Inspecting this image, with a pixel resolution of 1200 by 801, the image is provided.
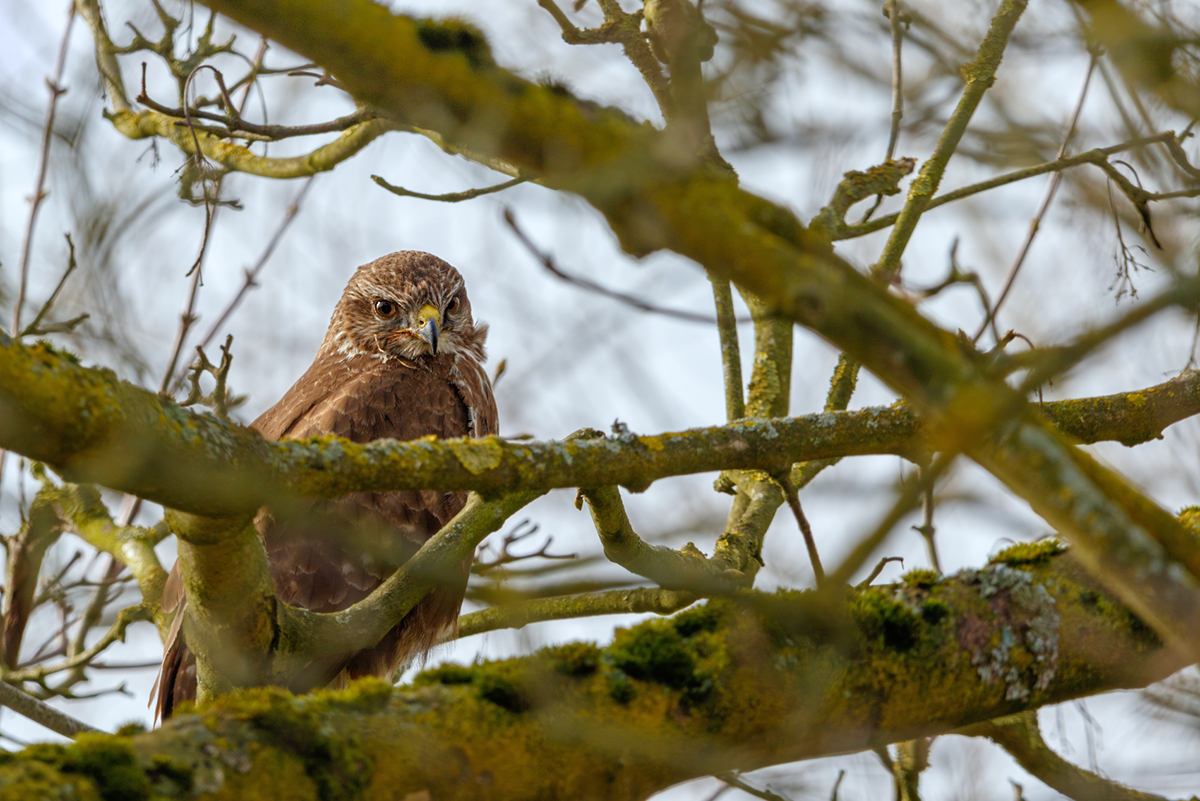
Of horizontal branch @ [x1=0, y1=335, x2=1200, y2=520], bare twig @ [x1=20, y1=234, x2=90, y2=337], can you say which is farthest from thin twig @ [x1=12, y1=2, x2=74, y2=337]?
horizontal branch @ [x1=0, y1=335, x2=1200, y2=520]

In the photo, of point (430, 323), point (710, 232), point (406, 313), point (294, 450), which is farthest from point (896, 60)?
point (406, 313)

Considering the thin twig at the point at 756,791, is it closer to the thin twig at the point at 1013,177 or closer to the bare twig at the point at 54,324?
the thin twig at the point at 1013,177

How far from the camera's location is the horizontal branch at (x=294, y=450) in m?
1.79

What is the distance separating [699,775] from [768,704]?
0.64ft

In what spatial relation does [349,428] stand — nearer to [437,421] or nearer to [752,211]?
[437,421]

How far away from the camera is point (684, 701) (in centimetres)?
212

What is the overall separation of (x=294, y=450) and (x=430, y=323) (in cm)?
355

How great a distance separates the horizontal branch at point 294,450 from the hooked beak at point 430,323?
3.17 meters

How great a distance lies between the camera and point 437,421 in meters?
5.11

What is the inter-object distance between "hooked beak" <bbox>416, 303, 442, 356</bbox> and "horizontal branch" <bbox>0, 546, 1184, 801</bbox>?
3.56 m

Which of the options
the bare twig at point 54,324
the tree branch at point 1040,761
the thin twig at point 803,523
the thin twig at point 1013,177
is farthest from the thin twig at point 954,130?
the bare twig at point 54,324

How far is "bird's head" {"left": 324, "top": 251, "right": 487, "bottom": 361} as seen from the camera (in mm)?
5730

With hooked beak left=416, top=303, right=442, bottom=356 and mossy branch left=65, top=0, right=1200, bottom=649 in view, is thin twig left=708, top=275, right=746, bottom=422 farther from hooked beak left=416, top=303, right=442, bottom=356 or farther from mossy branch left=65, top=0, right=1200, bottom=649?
mossy branch left=65, top=0, right=1200, bottom=649

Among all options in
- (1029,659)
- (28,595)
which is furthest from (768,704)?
(28,595)
